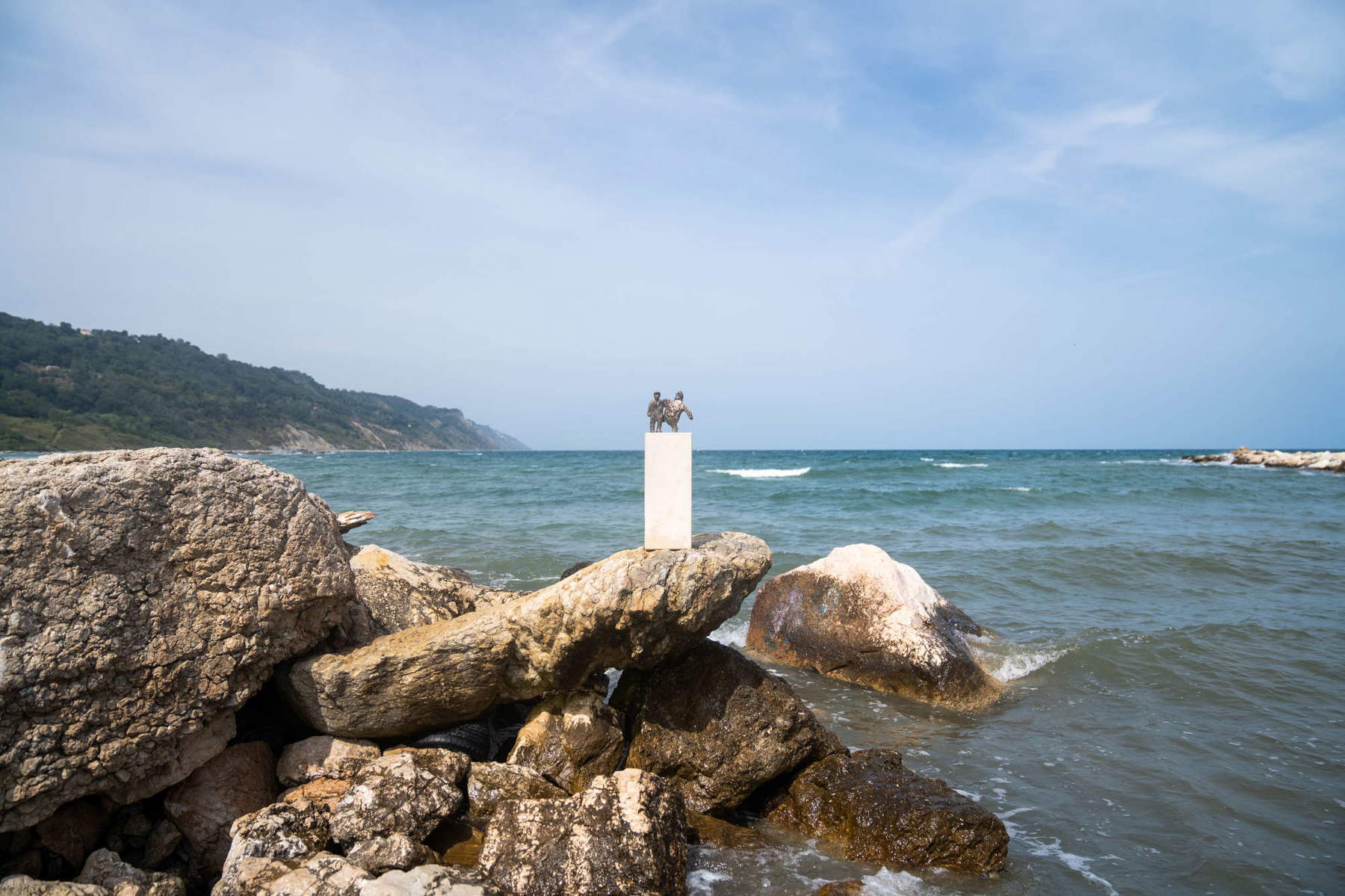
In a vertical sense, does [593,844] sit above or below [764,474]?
below

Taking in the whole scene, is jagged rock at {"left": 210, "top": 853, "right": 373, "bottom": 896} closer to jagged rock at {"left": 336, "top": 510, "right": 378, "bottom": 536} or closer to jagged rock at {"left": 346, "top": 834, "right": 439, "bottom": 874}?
jagged rock at {"left": 346, "top": 834, "right": 439, "bottom": 874}

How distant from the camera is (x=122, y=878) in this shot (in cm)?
414

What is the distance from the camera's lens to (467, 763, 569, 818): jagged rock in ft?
16.5

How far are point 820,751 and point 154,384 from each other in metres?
83.8

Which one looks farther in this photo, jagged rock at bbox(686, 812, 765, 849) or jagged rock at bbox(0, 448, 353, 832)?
jagged rock at bbox(686, 812, 765, 849)

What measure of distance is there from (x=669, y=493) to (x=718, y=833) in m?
2.50

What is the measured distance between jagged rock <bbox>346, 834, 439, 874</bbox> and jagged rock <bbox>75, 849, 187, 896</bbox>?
0.93m

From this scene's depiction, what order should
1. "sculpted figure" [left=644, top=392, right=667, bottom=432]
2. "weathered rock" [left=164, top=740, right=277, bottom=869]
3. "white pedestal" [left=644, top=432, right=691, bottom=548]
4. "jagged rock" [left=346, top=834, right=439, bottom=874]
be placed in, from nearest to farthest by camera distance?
"jagged rock" [left=346, top=834, right=439, bottom=874] < "weathered rock" [left=164, top=740, right=277, bottom=869] < "white pedestal" [left=644, top=432, right=691, bottom=548] < "sculpted figure" [left=644, top=392, right=667, bottom=432]

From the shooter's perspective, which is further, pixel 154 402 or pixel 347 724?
pixel 154 402

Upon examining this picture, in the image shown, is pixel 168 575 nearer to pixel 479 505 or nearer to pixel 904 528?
pixel 904 528

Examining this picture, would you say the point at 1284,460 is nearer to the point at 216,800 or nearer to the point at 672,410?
the point at 672,410

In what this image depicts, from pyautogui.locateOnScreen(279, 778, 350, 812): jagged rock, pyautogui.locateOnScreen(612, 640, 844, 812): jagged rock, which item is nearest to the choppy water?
pyautogui.locateOnScreen(612, 640, 844, 812): jagged rock

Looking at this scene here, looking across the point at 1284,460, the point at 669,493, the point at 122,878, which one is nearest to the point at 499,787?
the point at 122,878

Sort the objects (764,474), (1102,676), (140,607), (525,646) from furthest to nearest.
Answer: (764,474), (1102,676), (525,646), (140,607)
